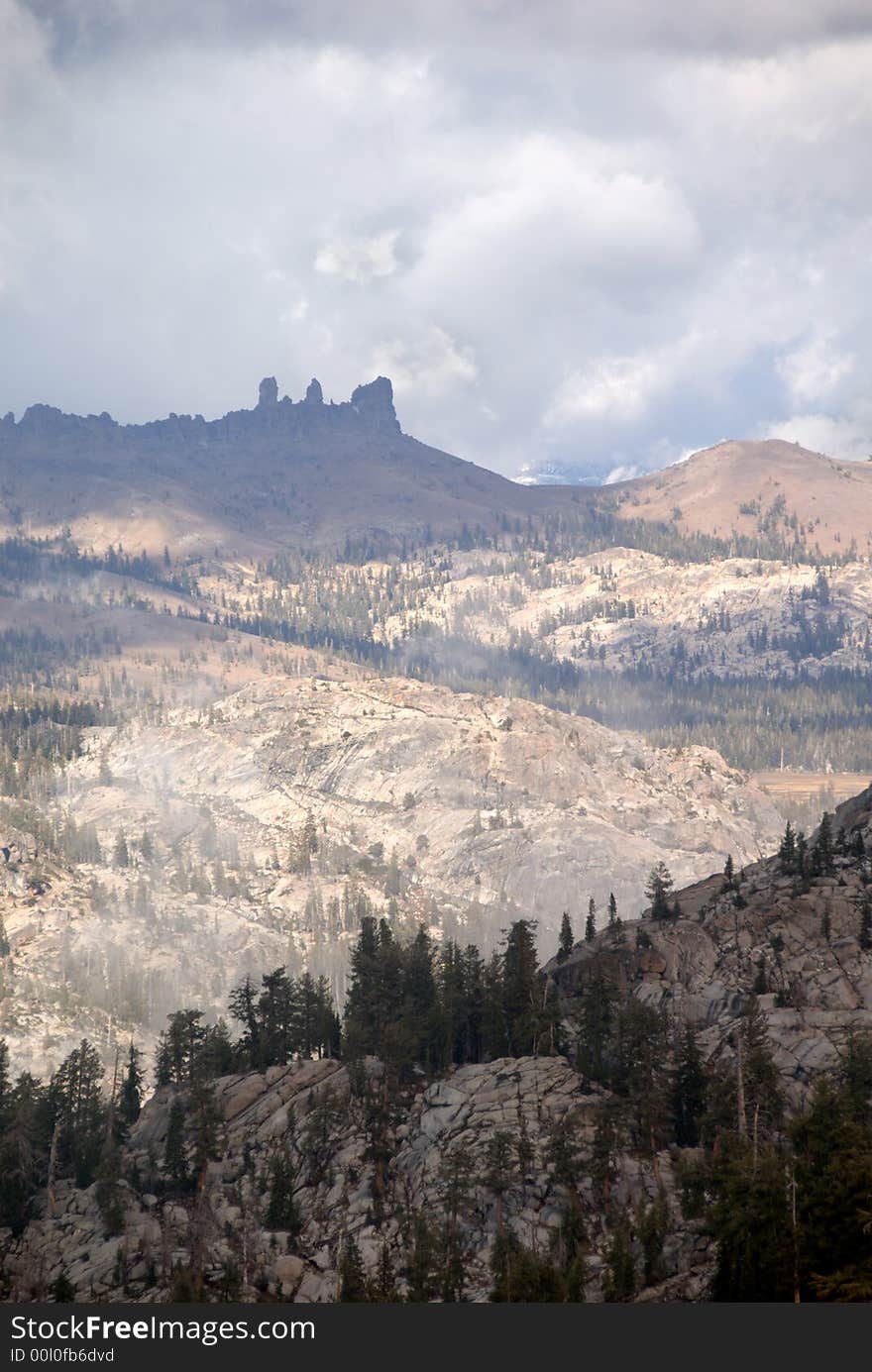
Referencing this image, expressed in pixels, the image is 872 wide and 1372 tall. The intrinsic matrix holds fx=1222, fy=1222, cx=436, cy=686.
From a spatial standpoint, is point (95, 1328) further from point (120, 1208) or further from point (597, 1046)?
point (597, 1046)

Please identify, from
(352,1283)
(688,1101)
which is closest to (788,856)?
(688,1101)

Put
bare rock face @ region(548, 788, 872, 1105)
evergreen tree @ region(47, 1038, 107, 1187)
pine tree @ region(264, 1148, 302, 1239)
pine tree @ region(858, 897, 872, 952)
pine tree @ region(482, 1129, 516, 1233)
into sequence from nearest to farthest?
1. pine tree @ region(482, 1129, 516, 1233)
2. pine tree @ region(264, 1148, 302, 1239)
3. bare rock face @ region(548, 788, 872, 1105)
4. evergreen tree @ region(47, 1038, 107, 1187)
5. pine tree @ region(858, 897, 872, 952)

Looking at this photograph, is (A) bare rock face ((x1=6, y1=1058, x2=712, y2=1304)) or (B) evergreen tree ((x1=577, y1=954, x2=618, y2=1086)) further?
(B) evergreen tree ((x1=577, y1=954, x2=618, y2=1086))

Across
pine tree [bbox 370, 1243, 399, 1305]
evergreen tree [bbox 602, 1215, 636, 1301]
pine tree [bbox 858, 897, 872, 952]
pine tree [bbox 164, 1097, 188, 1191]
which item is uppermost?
pine tree [bbox 858, 897, 872, 952]

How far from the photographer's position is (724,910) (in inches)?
5950

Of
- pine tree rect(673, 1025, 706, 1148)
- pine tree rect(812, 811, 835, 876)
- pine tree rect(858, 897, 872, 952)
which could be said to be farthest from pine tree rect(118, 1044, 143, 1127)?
pine tree rect(812, 811, 835, 876)

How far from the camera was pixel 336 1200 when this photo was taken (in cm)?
11275

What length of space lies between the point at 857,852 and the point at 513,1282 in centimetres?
9188

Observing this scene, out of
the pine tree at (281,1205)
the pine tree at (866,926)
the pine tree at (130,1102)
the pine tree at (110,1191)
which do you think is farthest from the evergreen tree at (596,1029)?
the pine tree at (130,1102)

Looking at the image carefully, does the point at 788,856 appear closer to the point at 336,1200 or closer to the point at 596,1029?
the point at 596,1029

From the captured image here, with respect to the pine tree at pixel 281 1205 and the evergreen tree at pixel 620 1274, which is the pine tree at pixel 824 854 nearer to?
the evergreen tree at pixel 620 1274

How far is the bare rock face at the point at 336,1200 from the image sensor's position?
96375 mm

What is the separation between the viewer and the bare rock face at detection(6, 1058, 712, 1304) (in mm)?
96375

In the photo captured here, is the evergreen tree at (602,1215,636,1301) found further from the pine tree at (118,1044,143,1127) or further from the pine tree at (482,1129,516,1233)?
the pine tree at (118,1044,143,1127)
